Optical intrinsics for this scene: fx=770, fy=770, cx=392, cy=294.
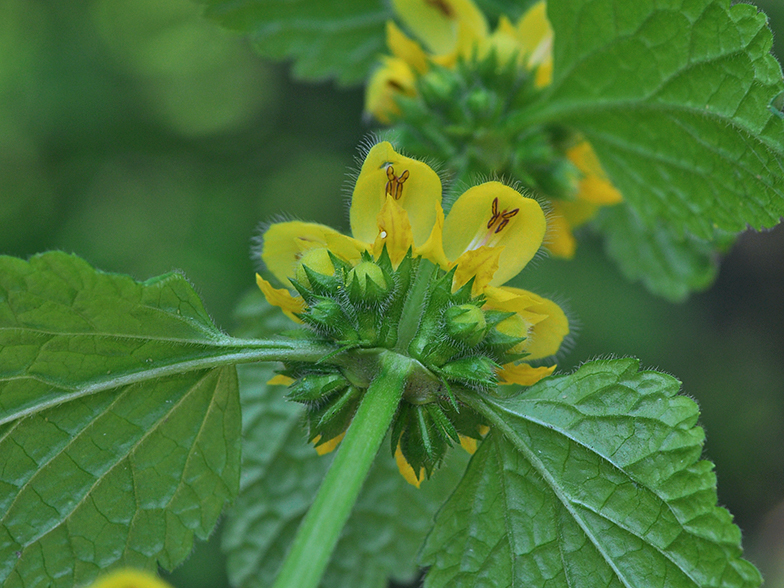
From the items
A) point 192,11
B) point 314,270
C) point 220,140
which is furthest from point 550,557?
point 192,11

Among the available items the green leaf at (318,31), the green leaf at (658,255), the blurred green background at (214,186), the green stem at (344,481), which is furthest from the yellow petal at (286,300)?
the blurred green background at (214,186)

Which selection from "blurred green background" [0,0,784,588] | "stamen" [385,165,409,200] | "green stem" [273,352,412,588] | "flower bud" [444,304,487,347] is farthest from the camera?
"blurred green background" [0,0,784,588]

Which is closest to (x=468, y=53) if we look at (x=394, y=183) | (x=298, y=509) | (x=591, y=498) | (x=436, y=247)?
(x=394, y=183)

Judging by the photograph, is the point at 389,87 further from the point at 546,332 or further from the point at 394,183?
the point at 546,332

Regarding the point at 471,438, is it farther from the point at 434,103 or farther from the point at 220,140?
the point at 220,140

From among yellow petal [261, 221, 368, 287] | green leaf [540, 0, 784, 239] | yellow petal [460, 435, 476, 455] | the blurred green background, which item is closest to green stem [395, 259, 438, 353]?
yellow petal [261, 221, 368, 287]

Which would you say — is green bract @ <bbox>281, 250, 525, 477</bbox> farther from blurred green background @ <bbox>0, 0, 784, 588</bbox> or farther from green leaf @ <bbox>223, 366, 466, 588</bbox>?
blurred green background @ <bbox>0, 0, 784, 588</bbox>
